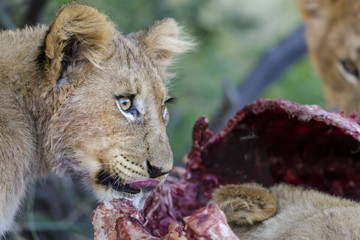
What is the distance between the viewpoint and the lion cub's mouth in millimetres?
1854

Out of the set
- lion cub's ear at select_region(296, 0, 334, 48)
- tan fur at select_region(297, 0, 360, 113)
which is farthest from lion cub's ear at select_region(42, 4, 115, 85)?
lion cub's ear at select_region(296, 0, 334, 48)

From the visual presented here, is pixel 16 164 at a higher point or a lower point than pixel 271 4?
lower

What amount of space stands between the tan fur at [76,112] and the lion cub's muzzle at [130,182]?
0.01 meters

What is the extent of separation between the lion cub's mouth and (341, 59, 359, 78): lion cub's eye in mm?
1999

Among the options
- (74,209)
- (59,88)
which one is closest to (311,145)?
(59,88)

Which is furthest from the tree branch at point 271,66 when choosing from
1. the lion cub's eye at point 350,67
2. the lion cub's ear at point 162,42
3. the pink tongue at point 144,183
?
the pink tongue at point 144,183

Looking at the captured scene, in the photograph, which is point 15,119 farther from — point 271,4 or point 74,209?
point 271,4

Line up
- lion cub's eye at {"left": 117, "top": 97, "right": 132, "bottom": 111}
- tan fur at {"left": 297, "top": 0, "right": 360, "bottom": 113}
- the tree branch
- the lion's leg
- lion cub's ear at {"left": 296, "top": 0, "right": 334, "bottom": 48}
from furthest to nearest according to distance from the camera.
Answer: the tree branch → lion cub's ear at {"left": 296, "top": 0, "right": 334, "bottom": 48} → tan fur at {"left": 297, "top": 0, "right": 360, "bottom": 113} → lion cub's eye at {"left": 117, "top": 97, "right": 132, "bottom": 111} → the lion's leg

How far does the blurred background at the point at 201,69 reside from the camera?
3166 millimetres

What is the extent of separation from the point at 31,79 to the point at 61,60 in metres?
0.13

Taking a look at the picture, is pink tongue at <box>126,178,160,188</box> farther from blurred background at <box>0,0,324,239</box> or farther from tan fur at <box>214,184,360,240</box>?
blurred background at <box>0,0,324,239</box>

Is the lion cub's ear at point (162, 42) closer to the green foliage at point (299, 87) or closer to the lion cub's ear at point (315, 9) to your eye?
the lion cub's ear at point (315, 9)

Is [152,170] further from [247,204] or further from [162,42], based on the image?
[162,42]

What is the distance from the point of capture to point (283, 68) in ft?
14.8
